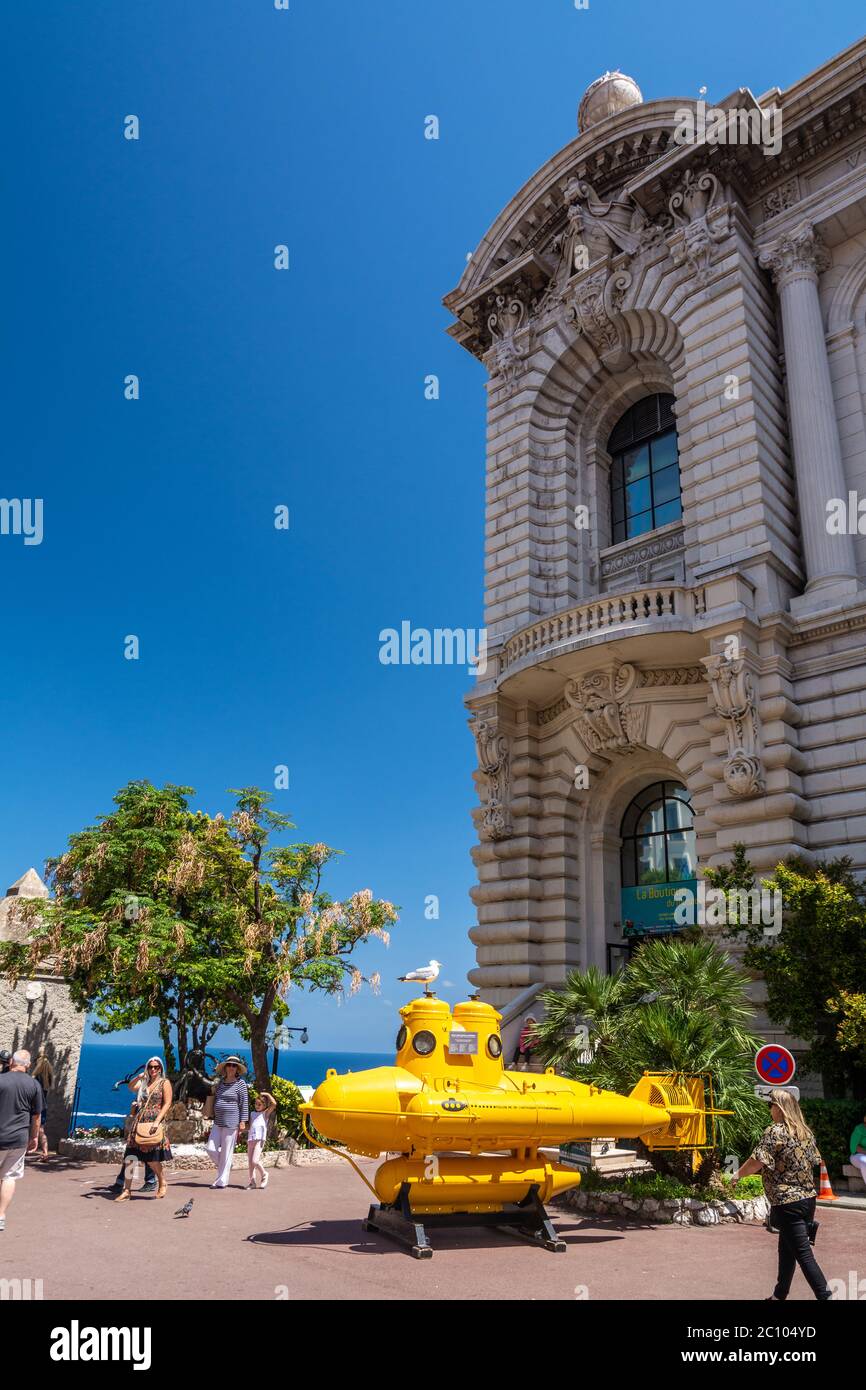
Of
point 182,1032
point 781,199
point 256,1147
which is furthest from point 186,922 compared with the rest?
point 781,199

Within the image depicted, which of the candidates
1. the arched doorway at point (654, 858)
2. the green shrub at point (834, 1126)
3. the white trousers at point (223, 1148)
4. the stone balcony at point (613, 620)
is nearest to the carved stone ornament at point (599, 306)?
the stone balcony at point (613, 620)

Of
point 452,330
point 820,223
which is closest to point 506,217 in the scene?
point 452,330

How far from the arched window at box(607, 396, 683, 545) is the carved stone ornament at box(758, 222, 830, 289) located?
391 cm

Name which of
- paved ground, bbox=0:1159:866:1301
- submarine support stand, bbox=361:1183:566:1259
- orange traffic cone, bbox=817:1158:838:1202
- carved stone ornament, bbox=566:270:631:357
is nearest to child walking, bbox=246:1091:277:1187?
paved ground, bbox=0:1159:866:1301

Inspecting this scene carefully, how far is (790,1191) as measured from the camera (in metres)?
7.11

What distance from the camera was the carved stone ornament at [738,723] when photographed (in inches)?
674

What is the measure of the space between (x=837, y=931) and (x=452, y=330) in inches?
842

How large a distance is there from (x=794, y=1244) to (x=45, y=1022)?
1880 centimetres

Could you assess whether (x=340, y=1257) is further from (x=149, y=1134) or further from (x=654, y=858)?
(x=654, y=858)

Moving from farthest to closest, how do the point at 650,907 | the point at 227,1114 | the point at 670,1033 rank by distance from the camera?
the point at 650,907 → the point at 227,1114 → the point at 670,1033

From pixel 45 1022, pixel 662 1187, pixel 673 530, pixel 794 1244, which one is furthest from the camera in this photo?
pixel 673 530

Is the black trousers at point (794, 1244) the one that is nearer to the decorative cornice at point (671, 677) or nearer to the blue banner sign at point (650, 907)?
the blue banner sign at point (650, 907)

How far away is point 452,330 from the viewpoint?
28578 mm
